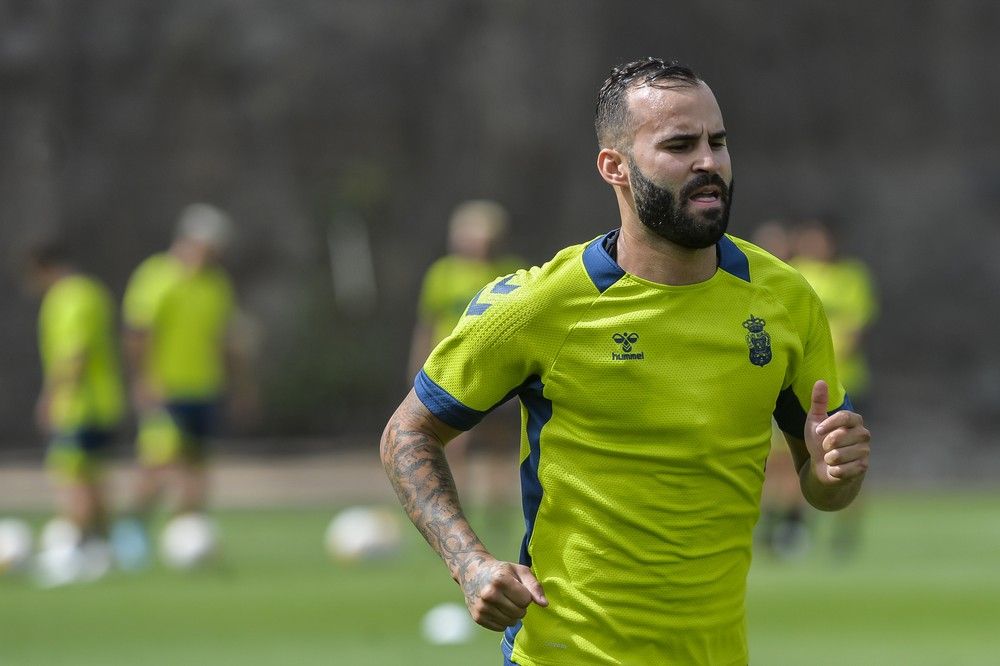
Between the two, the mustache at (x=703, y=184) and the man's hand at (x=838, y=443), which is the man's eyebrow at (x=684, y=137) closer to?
the mustache at (x=703, y=184)

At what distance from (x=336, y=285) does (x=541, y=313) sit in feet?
62.7

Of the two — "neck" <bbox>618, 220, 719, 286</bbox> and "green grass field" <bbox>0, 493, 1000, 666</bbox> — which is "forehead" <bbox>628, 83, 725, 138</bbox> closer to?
"neck" <bbox>618, 220, 719, 286</bbox>

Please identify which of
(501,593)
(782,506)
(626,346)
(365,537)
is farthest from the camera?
(782,506)

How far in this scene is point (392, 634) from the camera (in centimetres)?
949

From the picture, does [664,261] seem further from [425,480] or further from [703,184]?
[425,480]

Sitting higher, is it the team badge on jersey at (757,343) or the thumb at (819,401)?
the team badge on jersey at (757,343)

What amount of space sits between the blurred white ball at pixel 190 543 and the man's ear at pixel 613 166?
28.1ft

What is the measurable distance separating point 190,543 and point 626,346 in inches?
344

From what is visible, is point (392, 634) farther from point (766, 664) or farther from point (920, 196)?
point (920, 196)

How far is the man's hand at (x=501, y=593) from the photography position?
3996 millimetres

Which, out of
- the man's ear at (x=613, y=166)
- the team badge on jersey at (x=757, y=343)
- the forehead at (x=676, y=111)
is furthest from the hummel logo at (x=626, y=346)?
the forehead at (x=676, y=111)

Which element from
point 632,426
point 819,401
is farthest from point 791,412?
point 632,426

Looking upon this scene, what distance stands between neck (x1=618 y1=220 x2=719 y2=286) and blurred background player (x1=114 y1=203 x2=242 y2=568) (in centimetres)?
957

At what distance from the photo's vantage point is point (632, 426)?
170 inches
